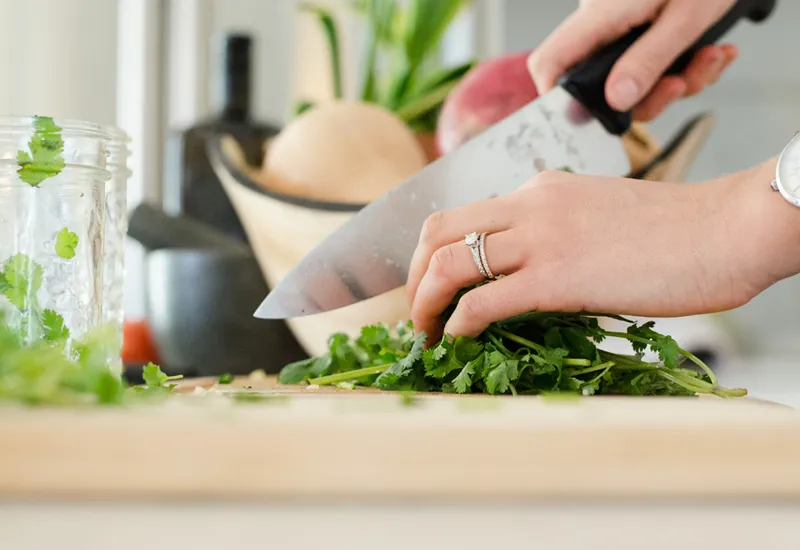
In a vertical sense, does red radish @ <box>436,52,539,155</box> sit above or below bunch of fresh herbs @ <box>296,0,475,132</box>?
below

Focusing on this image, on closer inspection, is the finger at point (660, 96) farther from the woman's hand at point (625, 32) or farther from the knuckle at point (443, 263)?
the knuckle at point (443, 263)

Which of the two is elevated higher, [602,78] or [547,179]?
[602,78]

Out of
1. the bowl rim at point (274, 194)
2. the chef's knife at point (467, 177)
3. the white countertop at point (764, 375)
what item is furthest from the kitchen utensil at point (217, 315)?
the white countertop at point (764, 375)

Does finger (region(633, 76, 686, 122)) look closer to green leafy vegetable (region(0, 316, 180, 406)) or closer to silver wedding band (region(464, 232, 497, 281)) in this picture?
silver wedding band (region(464, 232, 497, 281))

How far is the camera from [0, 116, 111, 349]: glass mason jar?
63 centimetres

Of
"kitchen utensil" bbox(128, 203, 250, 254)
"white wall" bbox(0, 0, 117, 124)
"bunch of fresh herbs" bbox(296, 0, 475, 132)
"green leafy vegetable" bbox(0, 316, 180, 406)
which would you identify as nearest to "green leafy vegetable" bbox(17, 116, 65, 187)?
"green leafy vegetable" bbox(0, 316, 180, 406)

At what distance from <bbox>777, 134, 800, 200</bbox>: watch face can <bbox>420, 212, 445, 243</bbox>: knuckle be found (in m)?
0.26

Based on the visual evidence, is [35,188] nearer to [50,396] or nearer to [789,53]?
[50,396]

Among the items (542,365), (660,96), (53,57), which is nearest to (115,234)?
(542,365)

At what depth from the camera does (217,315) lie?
1.23m

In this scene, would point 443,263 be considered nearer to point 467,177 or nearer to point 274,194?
point 467,177

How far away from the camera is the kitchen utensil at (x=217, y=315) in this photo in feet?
4.03

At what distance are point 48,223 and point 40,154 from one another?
0.17 ft

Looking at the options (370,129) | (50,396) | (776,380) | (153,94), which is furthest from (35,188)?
(776,380)
